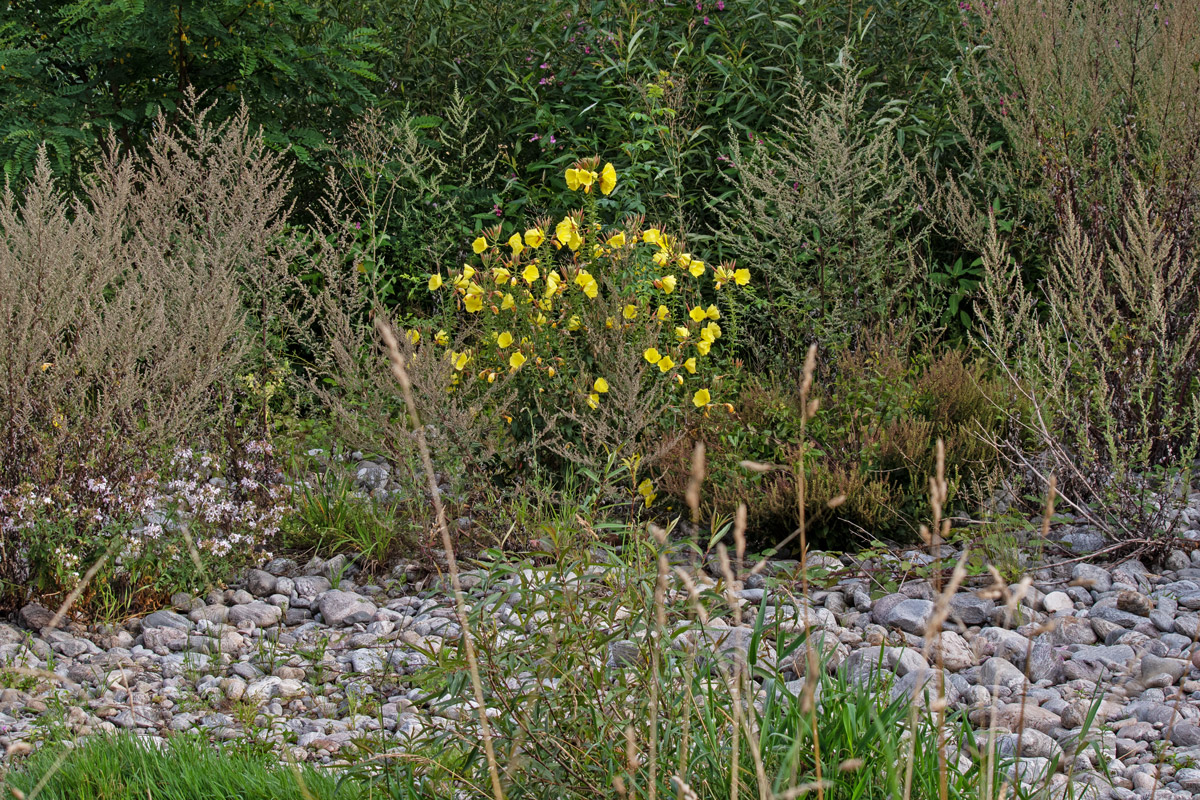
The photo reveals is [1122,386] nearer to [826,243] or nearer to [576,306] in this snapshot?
[826,243]

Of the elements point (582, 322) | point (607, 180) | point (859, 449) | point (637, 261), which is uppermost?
point (607, 180)

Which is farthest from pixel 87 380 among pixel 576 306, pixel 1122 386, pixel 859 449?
pixel 1122 386

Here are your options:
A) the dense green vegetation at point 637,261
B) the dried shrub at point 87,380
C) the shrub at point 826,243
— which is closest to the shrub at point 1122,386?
the dense green vegetation at point 637,261

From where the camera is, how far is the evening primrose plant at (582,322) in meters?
3.75

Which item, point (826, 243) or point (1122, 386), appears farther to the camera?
point (826, 243)

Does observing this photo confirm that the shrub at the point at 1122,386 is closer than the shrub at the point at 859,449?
Yes

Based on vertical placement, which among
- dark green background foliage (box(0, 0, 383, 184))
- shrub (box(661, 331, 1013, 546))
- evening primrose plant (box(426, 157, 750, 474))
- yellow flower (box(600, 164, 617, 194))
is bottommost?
shrub (box(661, 331, 1013, 546))

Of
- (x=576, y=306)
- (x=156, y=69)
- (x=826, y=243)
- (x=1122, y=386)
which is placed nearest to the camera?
(x=1122, y=386)

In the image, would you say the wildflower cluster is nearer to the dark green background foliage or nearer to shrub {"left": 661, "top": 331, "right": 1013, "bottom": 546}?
shrub {"left": 661, "top": 331, "right": 1013, "bottom": 546}

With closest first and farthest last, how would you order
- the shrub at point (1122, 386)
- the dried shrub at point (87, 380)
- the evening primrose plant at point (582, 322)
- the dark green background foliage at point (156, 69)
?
the dried shrub at point (87, 380)
the shrub at point (1122, 386)
the evening primrose plant at point (582, 322)
the dark green background foliage at point (156, 69)

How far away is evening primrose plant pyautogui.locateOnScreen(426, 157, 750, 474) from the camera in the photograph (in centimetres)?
375

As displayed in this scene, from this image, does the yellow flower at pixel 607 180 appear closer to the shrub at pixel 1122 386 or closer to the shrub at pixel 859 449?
the shrub at pixel 859 449

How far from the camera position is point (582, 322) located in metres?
3.81

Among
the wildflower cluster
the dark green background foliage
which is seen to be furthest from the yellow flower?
the dark green background foliage
